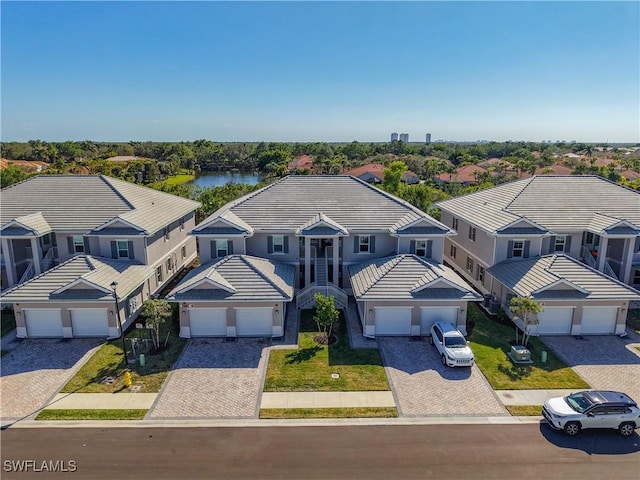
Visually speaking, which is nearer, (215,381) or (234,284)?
(215,381)

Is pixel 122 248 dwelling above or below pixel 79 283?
above

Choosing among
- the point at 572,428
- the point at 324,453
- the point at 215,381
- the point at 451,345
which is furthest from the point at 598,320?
the point at 215,381

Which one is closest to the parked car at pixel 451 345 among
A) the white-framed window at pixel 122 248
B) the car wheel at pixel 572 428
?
the car wheel at pixel 572 428

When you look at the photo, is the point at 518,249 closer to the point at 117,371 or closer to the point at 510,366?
the point at 510,366

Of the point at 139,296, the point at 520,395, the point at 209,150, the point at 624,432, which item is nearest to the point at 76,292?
the point at 139,296

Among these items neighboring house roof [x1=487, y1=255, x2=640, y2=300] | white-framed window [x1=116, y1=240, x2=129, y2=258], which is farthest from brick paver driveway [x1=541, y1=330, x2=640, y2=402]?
white-framed window [x1=116, y1=240, x2=129, y2=258]
